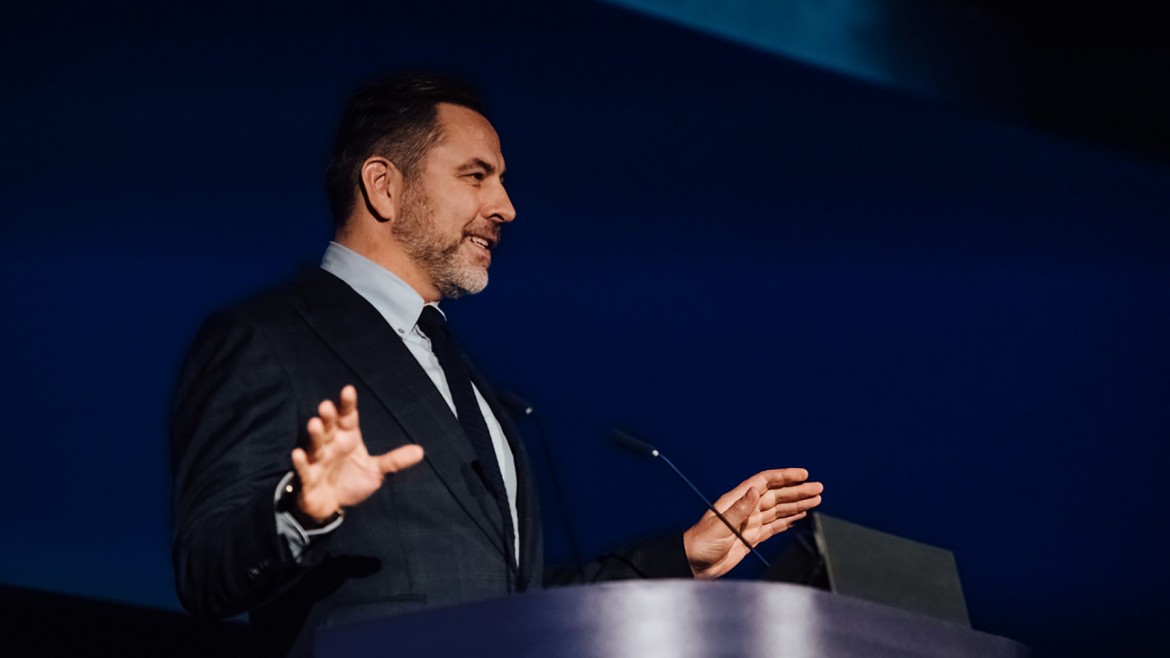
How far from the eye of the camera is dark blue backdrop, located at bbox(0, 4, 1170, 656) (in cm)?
289

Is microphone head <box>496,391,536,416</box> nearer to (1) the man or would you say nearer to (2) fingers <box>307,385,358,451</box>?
(1) the man

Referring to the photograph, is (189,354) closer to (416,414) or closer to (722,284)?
(416,414)

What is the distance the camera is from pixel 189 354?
76.8 inches

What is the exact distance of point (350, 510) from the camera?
182cm

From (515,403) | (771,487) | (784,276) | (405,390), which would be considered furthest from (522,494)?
(784,276)

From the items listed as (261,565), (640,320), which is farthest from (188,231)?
(261,565)

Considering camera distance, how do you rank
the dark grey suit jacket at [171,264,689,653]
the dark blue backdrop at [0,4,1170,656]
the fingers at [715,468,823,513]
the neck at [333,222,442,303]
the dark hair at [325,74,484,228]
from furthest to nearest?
the dark blue backdrop at [0,4,1170,656]
the dark hair at [325,74,484,228]
the neck at [333,222,442,303]
the fingers at [715,468,823,513]
the dark grey suit jacket at [171,264,689,653]

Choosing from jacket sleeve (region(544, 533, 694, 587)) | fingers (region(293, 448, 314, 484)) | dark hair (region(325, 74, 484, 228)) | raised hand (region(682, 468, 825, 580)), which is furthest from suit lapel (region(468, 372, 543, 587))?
fingers (region(293, 448, 314, 484))

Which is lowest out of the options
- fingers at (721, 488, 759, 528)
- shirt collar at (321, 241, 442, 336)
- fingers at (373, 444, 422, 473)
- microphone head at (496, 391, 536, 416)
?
fingers at (721, 488, 759, 528)

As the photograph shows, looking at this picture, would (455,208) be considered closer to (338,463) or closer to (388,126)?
(388,126)

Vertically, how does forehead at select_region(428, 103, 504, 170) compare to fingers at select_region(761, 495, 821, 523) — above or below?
above

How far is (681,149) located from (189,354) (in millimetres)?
1533

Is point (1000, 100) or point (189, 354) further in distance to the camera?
point (1000, 100)

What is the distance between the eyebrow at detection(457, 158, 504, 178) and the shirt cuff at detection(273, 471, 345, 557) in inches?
34.0
